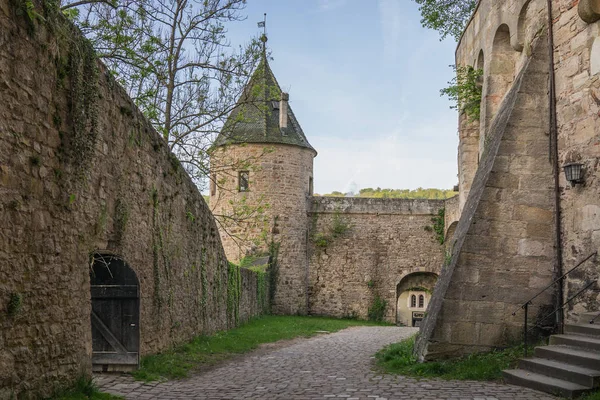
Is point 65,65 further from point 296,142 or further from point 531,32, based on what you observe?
point 296,142

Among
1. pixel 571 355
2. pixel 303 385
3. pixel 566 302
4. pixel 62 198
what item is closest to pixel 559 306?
pixel 566 302

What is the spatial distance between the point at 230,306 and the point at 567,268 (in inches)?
388

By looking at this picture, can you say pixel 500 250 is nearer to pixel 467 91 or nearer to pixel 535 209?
pixel 535 209

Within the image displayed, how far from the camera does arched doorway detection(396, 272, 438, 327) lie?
28.6 metres

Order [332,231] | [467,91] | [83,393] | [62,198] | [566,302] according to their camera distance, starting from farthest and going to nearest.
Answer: [332,231]
[467,91]
[566,302]
[62,198]
[83,393]

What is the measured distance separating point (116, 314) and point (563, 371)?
18.7 ft

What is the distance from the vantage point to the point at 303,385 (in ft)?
26.6

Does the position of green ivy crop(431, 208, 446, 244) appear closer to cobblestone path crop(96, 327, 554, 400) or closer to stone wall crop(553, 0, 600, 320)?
cobblestone path crop(96, 327, 554, 400)

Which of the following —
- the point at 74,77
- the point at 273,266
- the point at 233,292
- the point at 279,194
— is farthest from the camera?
the point at 273,266

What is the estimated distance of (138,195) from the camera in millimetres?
9828

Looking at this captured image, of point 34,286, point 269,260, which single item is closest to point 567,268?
point 34,286

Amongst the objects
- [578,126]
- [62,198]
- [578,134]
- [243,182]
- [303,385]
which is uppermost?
[243,182]

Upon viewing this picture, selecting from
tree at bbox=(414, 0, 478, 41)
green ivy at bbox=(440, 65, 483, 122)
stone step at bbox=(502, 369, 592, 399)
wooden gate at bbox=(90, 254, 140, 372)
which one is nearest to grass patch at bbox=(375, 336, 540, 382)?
stone step at bbox=(502, 369, 592, 399)

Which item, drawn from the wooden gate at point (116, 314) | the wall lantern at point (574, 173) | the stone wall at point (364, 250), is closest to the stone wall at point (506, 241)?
the wall lantern at point (574, 173)
